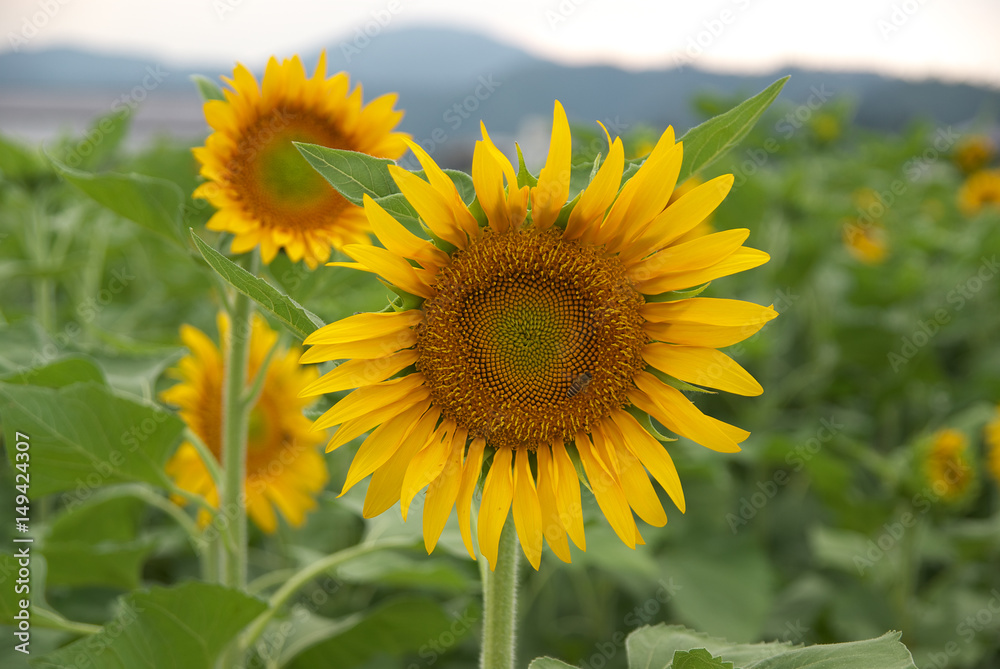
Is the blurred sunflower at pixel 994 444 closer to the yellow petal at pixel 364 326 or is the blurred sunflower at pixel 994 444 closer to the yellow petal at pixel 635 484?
the yellow petal at pixel 635 484

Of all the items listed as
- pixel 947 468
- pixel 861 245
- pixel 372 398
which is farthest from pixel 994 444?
pixel 372 398

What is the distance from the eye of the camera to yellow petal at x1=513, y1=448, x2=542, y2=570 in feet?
2.67

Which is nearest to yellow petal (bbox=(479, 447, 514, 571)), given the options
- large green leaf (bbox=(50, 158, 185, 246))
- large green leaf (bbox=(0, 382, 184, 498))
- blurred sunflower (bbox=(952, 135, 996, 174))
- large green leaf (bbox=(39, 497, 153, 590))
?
large green leaf (bbox=(0, 382, 184, 498))

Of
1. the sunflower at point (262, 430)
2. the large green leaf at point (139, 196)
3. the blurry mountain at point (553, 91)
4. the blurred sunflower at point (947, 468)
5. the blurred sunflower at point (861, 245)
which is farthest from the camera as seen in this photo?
the blurry mountain at point (553, 91)

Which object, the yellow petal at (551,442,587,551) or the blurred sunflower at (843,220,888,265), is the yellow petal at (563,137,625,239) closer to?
the yellow petal at (551,442,587,551)

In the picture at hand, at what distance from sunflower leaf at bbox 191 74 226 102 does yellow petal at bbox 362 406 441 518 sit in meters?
0.61

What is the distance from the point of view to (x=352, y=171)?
81cm

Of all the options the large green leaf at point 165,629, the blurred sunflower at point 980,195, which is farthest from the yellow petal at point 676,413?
the blurred sunflower at point 980,195

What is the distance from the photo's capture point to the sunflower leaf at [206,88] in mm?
1146

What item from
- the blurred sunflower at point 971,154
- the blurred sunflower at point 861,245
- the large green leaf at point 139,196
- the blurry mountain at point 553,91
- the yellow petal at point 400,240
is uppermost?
the blurry mountain at point 553,91

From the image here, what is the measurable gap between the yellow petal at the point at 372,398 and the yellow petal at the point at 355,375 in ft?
0.04

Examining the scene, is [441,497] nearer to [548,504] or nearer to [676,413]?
[548,504]

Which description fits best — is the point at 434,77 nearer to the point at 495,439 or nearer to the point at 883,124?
the point at 883,124

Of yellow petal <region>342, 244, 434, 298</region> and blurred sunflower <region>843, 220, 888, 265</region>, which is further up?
blurred sunflower <region>843, 220, 888, 265</region>
